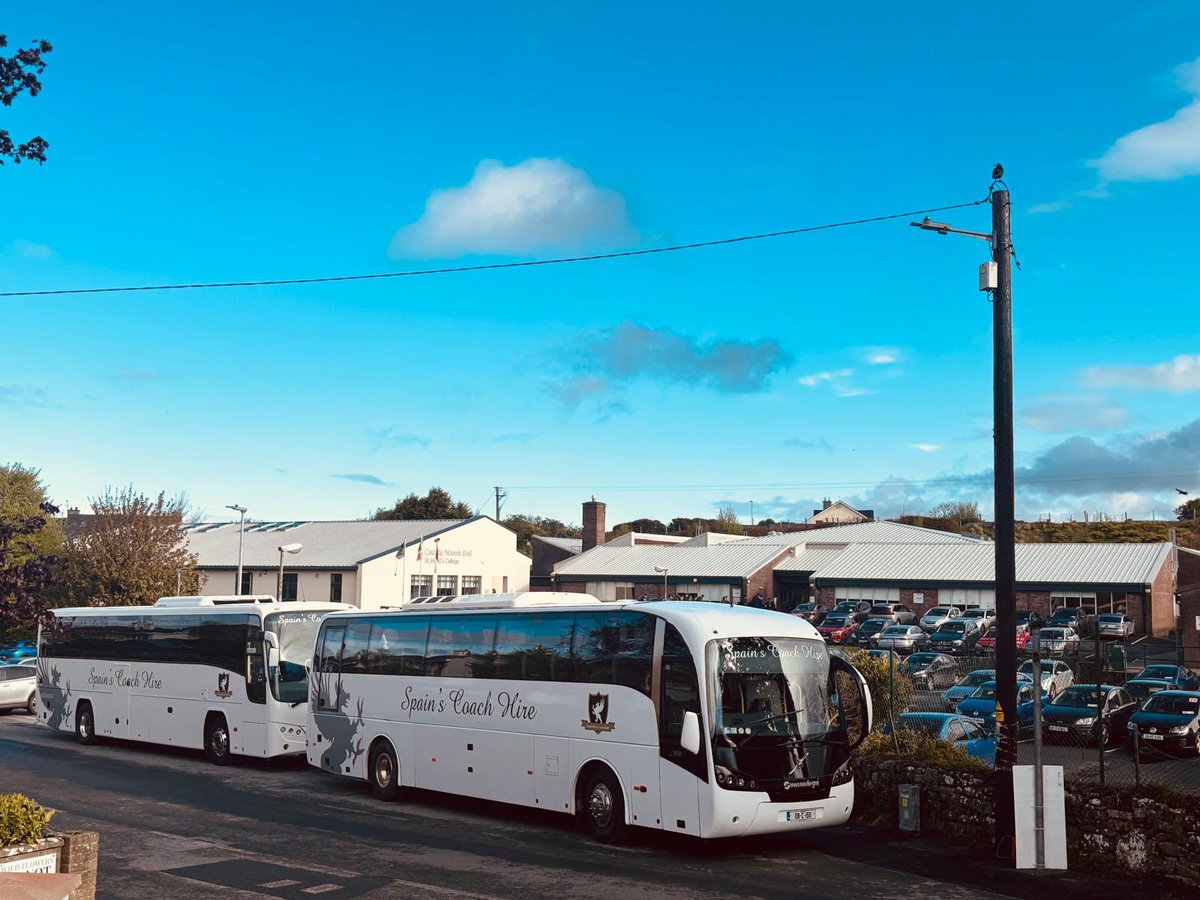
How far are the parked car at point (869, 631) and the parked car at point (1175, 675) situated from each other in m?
17.7

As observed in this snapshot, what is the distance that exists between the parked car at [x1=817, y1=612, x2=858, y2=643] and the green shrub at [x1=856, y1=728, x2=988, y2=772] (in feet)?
125

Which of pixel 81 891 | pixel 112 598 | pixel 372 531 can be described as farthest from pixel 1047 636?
pixel 81 891

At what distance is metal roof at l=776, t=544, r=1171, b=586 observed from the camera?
60062 millimetres

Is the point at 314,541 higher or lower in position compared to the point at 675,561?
higher

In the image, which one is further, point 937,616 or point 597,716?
point 937,616

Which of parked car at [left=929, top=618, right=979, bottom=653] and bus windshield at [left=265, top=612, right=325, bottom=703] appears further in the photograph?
parked car at [left=929, top=618, right=979, bottom=653]

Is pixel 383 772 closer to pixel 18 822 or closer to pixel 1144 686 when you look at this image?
pixel 18 822

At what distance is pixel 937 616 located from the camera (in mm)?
60406

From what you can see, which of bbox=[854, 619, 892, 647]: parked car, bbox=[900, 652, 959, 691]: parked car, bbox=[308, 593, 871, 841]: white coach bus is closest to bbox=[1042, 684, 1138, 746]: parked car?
bbox=[900, 652, 959, 691]: parked car

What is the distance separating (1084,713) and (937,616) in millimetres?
35536

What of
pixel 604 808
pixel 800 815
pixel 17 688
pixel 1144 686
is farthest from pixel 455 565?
pixel 800 815

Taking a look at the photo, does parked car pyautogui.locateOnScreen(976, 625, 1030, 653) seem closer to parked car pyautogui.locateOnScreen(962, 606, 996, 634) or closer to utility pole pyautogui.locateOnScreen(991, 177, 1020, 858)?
parked car pyautogui.locateOnScreen(962, 606, 996, 634)

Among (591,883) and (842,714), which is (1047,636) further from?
(591,883)

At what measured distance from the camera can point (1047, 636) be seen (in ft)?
160
